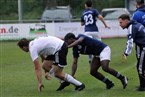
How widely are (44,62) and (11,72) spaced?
444 centimetres

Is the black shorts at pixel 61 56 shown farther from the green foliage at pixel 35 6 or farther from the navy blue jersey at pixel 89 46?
the green foliage at pixel 35 6

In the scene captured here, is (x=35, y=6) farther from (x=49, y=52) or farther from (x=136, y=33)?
(x=136, y=33)

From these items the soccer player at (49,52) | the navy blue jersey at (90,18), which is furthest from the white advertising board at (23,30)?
the soccer player at (49,52)

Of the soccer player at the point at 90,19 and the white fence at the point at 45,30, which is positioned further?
the white fence at the point at 45,30

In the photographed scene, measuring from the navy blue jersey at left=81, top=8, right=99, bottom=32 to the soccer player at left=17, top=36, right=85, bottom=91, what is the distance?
169 inches

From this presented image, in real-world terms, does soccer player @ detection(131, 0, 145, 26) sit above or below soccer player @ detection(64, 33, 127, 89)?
above

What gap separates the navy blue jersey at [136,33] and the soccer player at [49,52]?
4.84 feet

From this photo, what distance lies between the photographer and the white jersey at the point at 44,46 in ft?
37.4

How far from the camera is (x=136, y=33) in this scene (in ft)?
38.0

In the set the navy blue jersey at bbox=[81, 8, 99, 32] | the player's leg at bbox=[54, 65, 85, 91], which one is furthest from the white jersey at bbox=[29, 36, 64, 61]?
the navy blue jersey at bbox=[81, 8, 99, 32]

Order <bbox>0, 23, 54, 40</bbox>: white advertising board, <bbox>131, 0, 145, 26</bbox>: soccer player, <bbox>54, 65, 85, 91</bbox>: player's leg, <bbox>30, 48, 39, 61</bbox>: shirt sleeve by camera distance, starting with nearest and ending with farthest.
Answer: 1. <bbox>30, 48, 39, 61</bbox>: shirt sleeve
2. <bbox>54, 65, 85, 91</bbox>: player's leg
3. <bbox>131, 0, 145, 26</bbox>: soccer player
4. <bbox>0, 23, 54, 40</bbox>: white advertising board

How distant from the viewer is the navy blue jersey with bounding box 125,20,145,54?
451 inches

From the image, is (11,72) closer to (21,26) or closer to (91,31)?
(91,31)

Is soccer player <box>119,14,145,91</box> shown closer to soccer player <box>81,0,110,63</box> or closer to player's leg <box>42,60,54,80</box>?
player's leg <box>42,60,54,80</box>
